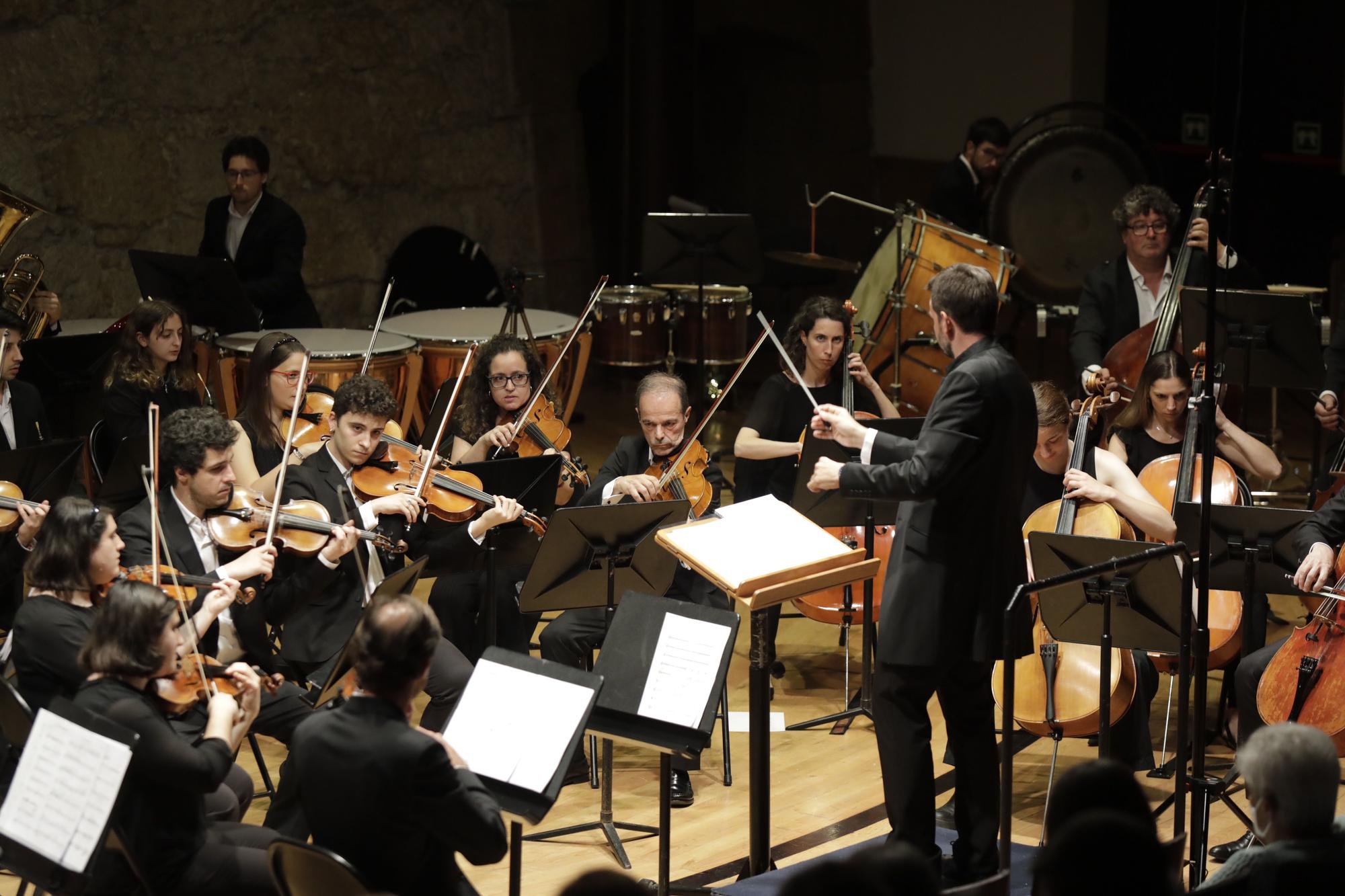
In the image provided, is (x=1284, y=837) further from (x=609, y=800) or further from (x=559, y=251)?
(x=559, y=251)

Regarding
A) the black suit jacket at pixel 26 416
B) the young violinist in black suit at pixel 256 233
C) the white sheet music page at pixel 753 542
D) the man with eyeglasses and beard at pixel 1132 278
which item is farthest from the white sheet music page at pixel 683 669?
the young violinist in black suit at pixel 256 233

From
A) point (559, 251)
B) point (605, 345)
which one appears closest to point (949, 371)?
point (605, 345)

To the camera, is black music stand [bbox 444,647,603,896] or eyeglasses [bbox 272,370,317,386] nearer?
black music stand [bbox 444,647,603,896]

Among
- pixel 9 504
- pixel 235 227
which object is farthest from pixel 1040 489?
pixel 235 227

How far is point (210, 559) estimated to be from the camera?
3979 mm

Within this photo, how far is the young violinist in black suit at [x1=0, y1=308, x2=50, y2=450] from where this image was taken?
5.00 m

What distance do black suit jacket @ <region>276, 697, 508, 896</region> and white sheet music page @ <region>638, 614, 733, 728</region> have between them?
26.8 inches

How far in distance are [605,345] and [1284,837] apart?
5352 mm

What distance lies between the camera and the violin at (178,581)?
3.59 m

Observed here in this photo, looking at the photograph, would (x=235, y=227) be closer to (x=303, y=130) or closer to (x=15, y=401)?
(x=303, y=130)

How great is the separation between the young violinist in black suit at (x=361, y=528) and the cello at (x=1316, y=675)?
2.00 m

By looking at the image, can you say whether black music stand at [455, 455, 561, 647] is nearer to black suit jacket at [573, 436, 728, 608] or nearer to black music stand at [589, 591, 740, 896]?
black suit jacket at [573, 436, 728, 608]

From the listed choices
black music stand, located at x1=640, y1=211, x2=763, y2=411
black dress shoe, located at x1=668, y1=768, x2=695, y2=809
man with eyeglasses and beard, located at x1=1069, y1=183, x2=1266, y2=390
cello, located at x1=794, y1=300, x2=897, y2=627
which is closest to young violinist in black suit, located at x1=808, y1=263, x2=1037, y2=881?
black dress shoe, located at x1=668, y1=768, x2=695, y2=809

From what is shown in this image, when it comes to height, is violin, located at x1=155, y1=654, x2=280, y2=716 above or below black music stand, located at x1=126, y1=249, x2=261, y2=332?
below
